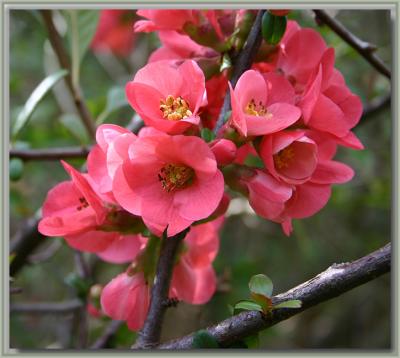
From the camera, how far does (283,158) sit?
0.72 m

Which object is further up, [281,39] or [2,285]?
[281,39]

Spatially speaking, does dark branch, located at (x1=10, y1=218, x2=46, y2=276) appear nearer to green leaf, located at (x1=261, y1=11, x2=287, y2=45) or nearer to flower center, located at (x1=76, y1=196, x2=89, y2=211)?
flower center, located at (x1=76, y1=196, x2=89, y2=211)

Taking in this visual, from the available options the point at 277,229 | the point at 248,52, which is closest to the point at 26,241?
the point at 248,52

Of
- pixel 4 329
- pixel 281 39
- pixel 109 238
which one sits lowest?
pixel 4 329

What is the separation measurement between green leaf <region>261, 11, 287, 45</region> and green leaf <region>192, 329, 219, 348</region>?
1.15 feet

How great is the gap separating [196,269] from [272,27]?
339mm

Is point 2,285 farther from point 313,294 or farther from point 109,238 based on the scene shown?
point 313,294

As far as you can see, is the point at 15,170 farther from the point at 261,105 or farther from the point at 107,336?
the point at 261,105

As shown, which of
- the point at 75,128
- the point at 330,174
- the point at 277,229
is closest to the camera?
the point at 330,174

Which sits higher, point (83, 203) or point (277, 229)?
point (83, 203)

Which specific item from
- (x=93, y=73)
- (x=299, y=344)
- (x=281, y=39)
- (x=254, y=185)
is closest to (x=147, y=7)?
(x=281, y=39)

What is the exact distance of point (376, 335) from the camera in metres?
1.33

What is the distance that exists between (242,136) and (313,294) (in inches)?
7.3

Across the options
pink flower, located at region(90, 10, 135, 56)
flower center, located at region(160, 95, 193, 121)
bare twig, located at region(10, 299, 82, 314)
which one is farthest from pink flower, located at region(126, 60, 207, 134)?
pink flower, located at region(90, 10, 135, 56)
